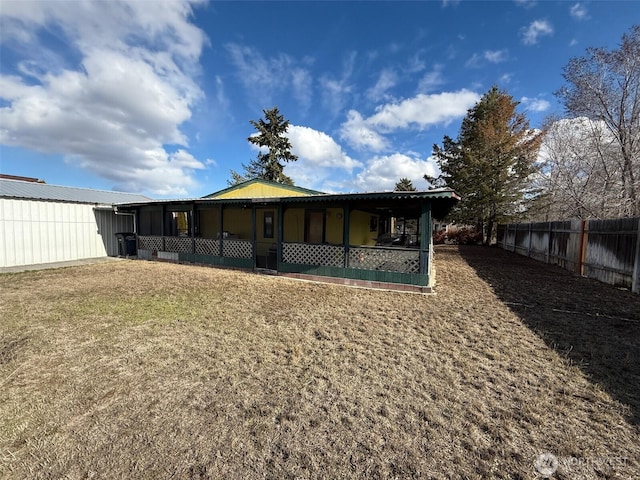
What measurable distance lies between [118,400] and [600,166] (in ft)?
68.5

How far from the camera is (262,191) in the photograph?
13.5 meters

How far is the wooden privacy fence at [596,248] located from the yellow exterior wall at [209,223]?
14.6 meters

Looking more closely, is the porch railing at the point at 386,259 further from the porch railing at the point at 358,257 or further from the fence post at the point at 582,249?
the fence post at the point at 582,249

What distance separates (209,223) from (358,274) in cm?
901

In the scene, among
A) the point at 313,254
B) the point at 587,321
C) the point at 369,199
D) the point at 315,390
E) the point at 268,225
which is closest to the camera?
the point at 315,390

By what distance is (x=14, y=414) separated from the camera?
8.11 feet

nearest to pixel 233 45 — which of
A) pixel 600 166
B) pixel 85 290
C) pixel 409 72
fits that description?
pixel 409 72

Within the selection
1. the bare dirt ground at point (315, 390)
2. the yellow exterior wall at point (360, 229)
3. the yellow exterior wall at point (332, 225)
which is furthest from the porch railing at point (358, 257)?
the yellow exterior wall at point (360, 229)

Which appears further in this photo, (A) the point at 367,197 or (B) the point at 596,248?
(B) the point at 596,248

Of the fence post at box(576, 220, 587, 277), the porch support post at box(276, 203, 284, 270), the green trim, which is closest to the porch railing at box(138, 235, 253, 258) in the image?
the porch support post at box(276, 203, 284, 270)

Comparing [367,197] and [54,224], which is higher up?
[367,197]

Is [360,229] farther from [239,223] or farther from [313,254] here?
[239,223]

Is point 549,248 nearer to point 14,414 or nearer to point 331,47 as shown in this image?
point 331,47

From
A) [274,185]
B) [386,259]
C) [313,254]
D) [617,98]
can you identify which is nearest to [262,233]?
[274,185]
